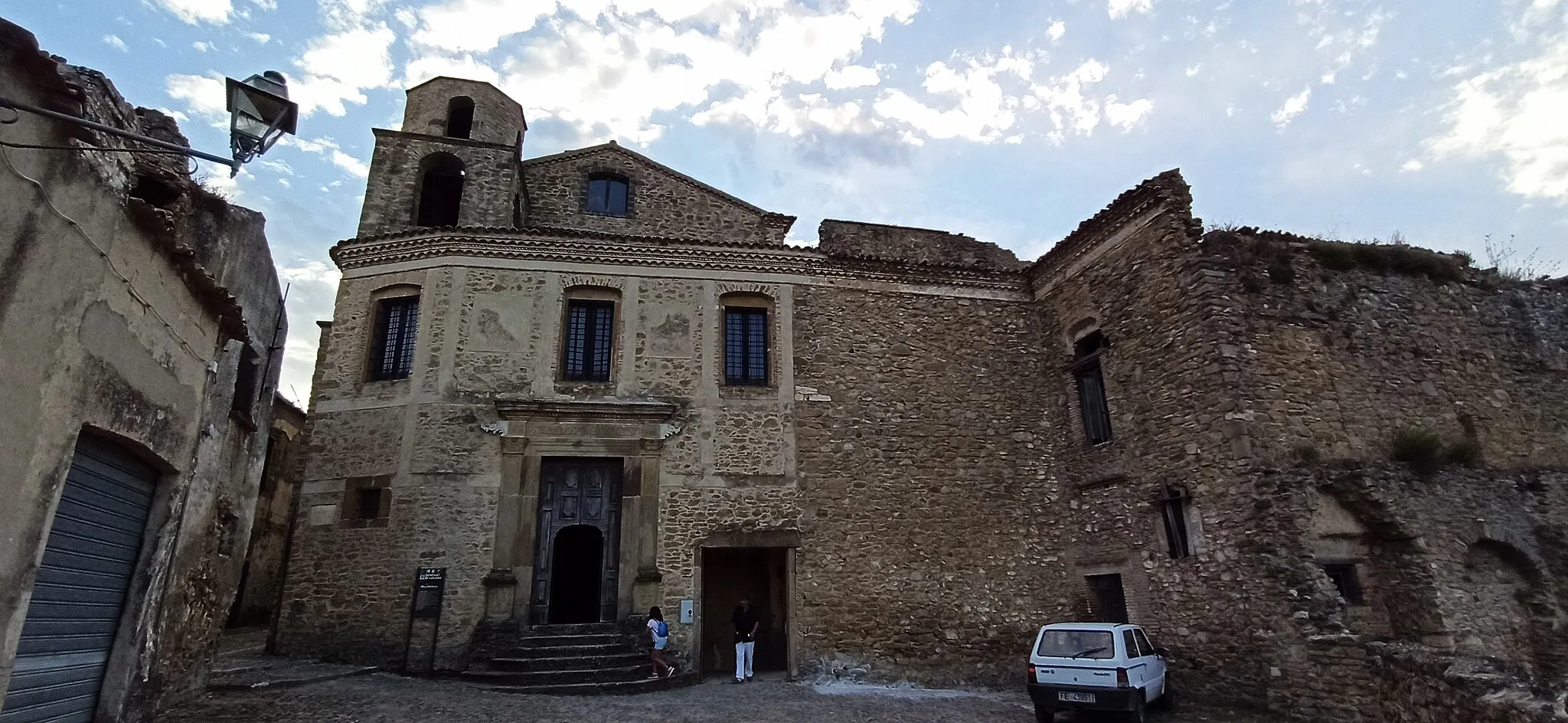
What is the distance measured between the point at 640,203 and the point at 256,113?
12281mm

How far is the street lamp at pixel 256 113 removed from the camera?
16.1 ft

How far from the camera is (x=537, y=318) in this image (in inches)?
542

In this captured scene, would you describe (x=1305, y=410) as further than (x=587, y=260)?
No

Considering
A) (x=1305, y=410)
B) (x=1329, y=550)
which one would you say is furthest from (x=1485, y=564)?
(x=1305, y=410)

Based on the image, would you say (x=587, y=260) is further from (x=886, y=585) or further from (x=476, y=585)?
(x=886, y=585)

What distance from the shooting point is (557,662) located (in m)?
11.1

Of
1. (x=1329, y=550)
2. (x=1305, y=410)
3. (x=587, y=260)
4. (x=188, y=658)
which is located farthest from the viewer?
(x=587, y=260)

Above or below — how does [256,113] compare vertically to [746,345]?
below

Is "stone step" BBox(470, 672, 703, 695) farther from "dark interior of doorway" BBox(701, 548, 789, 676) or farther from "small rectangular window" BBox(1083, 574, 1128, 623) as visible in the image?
"small rectangular window" BBox(1083, 574, 1128, 623)

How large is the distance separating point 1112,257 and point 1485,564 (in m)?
6.91

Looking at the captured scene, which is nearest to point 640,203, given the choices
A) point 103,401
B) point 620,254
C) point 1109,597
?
point 620,254

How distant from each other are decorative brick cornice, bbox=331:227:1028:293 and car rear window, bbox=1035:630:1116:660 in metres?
7.57

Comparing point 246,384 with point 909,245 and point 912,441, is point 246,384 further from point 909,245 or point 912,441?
point 909,245

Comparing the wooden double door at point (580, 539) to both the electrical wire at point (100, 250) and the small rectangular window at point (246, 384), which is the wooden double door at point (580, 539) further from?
the electrical wire at point (100, 250)
